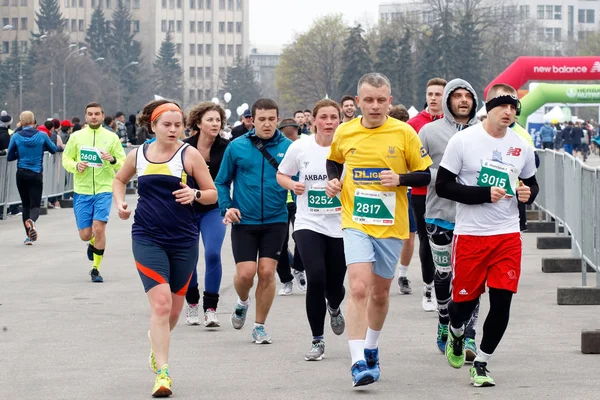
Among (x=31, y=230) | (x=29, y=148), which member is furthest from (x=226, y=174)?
(x=29, y=148)

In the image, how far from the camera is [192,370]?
8.87 metres

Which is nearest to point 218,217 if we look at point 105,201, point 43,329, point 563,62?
point 43,329

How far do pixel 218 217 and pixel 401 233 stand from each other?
9.99 feet

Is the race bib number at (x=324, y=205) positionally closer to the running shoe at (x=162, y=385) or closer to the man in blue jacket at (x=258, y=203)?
the man in blue jacket at (x=258, y=203)

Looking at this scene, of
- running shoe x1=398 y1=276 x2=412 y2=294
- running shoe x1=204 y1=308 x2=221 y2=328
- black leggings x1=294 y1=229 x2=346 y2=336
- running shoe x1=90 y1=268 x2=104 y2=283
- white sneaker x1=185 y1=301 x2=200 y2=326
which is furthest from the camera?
running shoe x1=90 y1=268 x2=104 y2=283

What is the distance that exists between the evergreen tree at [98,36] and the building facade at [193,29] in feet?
49.6

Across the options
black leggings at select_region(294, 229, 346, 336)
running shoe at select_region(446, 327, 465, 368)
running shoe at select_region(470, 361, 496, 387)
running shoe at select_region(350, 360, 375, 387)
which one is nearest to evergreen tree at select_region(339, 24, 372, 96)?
black leggings at select_region(294, 229, 346, 336)

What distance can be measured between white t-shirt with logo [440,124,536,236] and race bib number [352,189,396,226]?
409 mm

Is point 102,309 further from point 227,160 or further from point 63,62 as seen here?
point 63,62

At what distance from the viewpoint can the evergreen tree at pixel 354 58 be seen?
102 metres

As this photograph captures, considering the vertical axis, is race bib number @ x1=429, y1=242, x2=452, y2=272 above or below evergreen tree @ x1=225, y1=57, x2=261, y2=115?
below

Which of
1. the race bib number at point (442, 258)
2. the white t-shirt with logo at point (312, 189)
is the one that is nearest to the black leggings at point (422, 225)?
the race bib number at point (442, 258)

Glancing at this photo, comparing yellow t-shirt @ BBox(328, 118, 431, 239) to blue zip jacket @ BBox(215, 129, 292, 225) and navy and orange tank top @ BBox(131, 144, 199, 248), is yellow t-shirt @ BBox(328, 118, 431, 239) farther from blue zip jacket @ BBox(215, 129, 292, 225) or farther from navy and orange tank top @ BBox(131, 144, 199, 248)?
blue zip jacket @ BBox(215, 129, 292, 225)

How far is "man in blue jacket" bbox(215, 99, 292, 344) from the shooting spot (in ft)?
32.9
